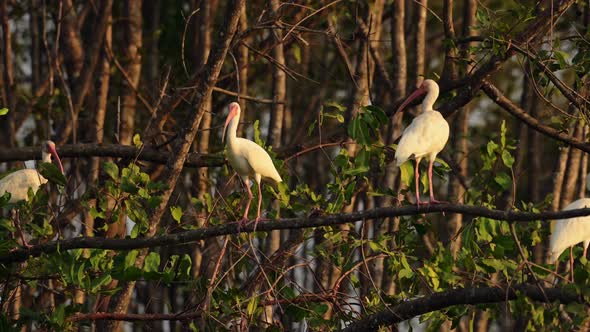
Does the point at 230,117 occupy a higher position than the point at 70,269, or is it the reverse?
the point at 230,117

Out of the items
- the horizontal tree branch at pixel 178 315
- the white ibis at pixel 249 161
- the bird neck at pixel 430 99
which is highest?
the bird neck at pixel 430 99

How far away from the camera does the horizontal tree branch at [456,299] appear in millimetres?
7379

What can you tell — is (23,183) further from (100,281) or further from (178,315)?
(100,281)

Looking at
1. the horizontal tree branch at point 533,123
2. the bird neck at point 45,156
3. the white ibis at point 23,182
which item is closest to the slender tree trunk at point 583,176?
the horizontal tree branch at point 533,123

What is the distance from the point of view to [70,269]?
837 centimetres

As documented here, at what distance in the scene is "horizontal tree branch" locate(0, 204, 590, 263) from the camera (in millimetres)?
7383

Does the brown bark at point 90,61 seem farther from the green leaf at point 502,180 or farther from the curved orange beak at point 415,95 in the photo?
Result: the green leaf at point 502,180

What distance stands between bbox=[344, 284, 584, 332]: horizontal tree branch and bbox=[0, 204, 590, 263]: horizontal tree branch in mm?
456

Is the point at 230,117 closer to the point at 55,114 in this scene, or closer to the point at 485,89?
the point at 485,89

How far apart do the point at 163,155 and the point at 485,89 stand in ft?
9.45

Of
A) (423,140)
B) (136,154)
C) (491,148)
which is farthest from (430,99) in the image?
(136,154)

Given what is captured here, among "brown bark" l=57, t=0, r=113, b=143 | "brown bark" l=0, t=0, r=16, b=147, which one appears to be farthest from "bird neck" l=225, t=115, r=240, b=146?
"brown bark" l=0, t=0, r=16, b=147

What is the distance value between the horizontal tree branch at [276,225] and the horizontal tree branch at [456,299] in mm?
456

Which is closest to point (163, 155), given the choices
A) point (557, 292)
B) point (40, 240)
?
point (40, 240)
